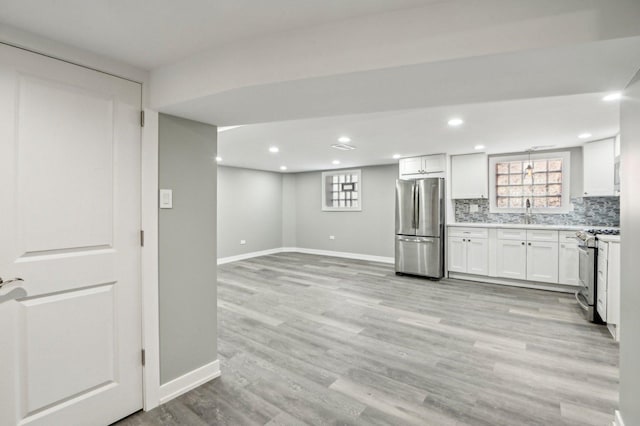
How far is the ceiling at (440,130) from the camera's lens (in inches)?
116

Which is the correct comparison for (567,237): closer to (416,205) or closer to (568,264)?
(568,264)

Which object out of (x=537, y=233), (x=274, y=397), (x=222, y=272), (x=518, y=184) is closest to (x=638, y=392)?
(x=274, y=397)

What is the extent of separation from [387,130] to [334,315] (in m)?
2.41

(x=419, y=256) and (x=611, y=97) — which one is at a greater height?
(x=611, y=97)

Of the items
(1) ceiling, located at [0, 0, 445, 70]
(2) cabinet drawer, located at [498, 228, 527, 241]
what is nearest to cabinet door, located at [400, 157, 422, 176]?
(2) cabinet drawer, located at [498, 228, 527, 241]

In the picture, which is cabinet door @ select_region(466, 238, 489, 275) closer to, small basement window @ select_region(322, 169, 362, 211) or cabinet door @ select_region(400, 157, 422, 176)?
cabinet door @ select_region(400, 157, 422, 176)

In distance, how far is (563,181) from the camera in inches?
198

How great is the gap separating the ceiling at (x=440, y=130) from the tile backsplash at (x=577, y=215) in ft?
3.28

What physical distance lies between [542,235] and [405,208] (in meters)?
2.14

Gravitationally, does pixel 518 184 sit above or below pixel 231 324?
above

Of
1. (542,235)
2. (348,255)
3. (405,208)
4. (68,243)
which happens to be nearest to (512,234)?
(542,235)

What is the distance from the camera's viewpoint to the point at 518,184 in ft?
17.7

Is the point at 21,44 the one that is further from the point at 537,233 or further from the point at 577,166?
the point at 577,166

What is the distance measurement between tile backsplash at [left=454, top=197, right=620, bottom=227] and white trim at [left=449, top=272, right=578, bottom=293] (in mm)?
1096
